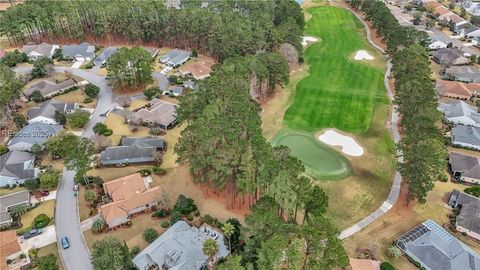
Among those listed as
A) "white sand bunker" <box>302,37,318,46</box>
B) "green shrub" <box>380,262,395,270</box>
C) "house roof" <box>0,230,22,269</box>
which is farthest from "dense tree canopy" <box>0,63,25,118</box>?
"white sand bunker" <box>302,37,318,46</box>

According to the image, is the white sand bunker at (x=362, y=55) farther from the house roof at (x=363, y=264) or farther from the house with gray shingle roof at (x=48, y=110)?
the house with gray shingle roof at (x=48, y=110)

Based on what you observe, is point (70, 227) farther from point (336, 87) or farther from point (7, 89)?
point (336, 87)

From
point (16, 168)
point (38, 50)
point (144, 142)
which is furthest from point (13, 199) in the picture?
point (38, 50)

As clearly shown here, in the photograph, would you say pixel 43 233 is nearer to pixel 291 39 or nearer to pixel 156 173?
pixel 156 173

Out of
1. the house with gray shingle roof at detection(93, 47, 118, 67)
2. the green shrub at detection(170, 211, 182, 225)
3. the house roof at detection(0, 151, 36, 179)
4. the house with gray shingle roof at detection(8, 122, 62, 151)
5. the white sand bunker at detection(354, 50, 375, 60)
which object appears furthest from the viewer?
the white sand bunker at detection(354, 50, 375, 60)

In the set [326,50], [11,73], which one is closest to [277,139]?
[326,50]

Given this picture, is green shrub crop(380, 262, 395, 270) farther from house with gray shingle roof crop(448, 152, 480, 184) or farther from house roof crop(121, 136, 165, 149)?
house roof crop(121, 136, 165, 149)
